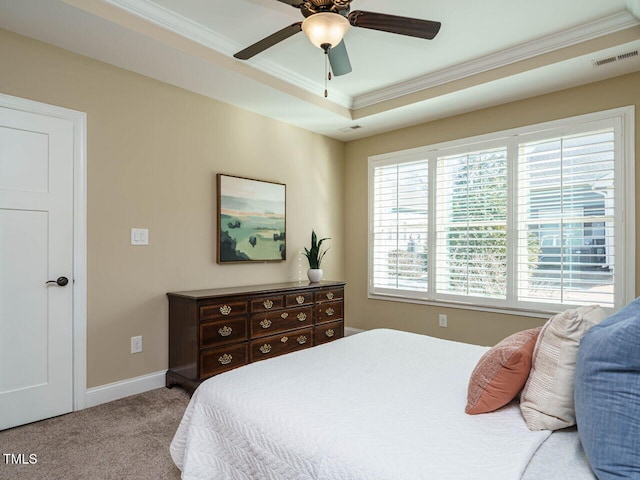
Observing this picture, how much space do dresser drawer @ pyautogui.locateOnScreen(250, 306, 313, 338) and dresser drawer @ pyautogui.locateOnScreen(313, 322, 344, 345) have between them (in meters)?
0.16

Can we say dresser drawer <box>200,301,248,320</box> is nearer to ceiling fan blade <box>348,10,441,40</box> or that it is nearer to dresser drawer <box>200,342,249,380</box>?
dresser drawer <box>200,342,249,380</box>

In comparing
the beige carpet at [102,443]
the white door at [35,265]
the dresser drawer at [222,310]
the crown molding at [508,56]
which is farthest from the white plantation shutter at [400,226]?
the white door at [35,265]

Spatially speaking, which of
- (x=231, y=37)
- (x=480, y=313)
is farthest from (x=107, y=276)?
(x=480, y=313)

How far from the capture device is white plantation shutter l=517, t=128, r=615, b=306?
318 centimetres

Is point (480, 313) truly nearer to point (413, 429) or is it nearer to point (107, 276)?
point (413, 429)

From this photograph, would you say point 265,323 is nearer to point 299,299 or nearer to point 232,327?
point 232,327

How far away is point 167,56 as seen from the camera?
283 centimetres

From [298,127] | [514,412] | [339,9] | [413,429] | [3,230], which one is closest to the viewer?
[413,429]

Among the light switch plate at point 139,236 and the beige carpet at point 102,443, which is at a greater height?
the light switch plate at point 139,236

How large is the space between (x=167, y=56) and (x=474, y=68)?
8.09 ft

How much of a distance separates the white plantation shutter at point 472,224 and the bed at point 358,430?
197cm

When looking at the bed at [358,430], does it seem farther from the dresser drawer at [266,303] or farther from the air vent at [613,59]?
the air vent at [613,59]

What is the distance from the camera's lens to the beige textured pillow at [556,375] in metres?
1.26

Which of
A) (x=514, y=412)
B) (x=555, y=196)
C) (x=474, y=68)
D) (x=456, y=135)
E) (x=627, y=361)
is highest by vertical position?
(x=474, y=68)
